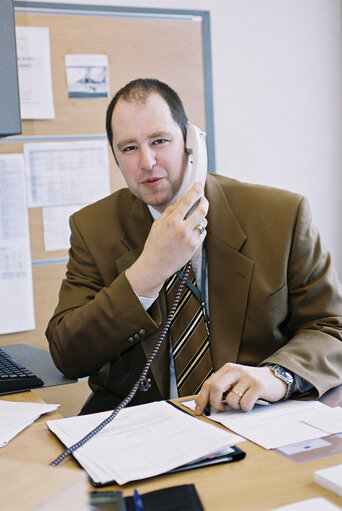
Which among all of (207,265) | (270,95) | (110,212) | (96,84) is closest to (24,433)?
(207,265)

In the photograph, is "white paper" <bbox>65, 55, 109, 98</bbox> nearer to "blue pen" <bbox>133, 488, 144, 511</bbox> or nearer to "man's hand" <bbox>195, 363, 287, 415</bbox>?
A: "man's hand" <bbox>195, 363, 287, 415</bbox>

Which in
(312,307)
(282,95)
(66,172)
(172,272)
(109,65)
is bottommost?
(312,307)

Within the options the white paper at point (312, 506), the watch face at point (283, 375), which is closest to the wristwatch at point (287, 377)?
the watch face at point (283, 375)

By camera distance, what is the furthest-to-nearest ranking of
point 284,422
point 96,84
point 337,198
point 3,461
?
point 337,198
point 96,84
point 284,422
point 3,461

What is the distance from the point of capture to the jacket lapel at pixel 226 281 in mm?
1413

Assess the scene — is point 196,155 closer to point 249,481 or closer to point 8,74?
point 8,74

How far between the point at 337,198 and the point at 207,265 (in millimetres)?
1779

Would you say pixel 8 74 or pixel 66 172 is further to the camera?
pixel 66 172

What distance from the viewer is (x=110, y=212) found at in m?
1.64

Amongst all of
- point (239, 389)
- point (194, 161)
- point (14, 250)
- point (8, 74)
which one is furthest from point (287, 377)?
point (14, 250)

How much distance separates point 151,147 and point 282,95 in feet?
5.39

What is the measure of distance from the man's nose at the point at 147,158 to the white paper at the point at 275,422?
1.84 ft

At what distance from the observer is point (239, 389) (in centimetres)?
104

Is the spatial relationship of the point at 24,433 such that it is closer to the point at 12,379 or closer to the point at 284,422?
the point at 12,379
